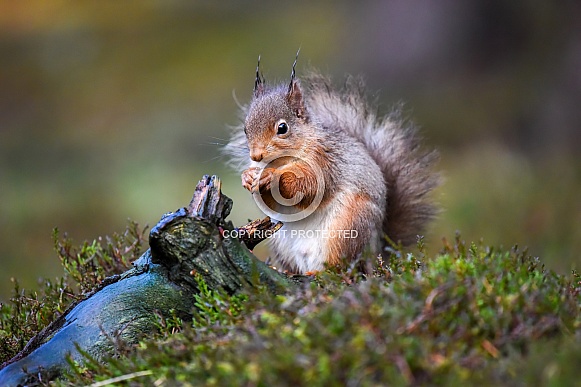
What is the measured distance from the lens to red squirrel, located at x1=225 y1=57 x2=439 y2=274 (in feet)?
10.7

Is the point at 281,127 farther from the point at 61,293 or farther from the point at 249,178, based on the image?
the point at 61,293

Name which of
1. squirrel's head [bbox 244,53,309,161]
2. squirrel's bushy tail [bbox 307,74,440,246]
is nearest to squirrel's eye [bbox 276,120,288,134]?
squirrel's head [bbox 244,53,309,161]

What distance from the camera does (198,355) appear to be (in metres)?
1.90

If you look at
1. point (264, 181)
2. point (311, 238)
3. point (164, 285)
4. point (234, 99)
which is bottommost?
point (164, 285)

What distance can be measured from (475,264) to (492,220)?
14.8ft

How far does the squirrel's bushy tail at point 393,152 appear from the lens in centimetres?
379

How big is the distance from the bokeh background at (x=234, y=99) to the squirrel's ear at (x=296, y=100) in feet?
1.37

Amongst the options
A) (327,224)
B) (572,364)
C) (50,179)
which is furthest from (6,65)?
(572,364)

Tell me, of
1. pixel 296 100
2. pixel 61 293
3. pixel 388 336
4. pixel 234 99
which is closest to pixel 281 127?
pixel 296 100

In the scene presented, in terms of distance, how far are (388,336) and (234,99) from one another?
465cm

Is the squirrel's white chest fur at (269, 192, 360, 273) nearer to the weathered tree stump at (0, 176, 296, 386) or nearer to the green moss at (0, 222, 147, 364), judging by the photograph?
the weathered tree stump at (0, 176, 296, 386)

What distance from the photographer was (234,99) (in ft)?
20.0

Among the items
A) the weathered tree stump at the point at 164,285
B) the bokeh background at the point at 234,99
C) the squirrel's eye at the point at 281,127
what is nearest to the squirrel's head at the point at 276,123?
the squirrel's eye at the point at 281,127

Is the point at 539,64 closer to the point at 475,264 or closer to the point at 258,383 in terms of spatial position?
the point at 475,264
